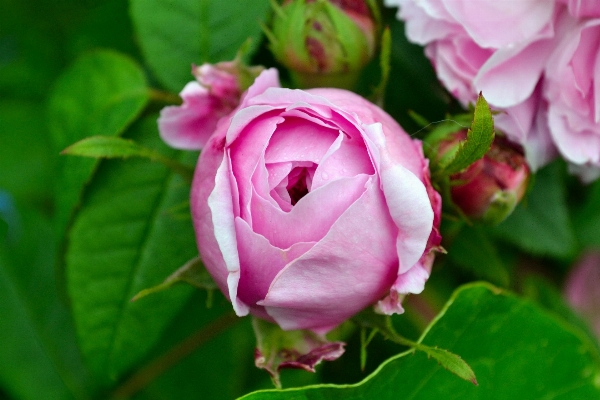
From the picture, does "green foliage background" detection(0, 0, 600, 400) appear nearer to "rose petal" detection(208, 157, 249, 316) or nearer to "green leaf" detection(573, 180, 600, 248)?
"green leaf" detection(573, 180, 600, 248)

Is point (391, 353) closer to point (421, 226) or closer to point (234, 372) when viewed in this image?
point (421, 226)

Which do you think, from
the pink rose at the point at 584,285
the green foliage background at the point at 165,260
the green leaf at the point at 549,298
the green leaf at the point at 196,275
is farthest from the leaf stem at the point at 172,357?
the pink rose at the point at 584,285

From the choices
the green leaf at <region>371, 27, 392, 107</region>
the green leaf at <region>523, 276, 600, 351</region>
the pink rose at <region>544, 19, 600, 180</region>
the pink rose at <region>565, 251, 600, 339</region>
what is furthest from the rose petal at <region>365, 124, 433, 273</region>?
the pink rose at <region>565, 251, 600, 339</region>

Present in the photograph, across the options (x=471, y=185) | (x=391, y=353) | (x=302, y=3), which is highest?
(x=302, y=3)

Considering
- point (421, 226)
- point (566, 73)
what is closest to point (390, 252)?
point (421, 226)

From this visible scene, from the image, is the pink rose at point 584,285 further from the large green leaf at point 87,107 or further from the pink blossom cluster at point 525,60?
the large green leaf at point 87,107

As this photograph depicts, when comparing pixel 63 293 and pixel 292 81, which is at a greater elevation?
pixel 292 81

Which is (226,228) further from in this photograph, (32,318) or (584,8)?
(32,318)

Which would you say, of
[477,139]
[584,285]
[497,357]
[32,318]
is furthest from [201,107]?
[584,285]

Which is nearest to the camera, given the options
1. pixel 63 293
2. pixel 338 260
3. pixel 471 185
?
pixel 338 260
